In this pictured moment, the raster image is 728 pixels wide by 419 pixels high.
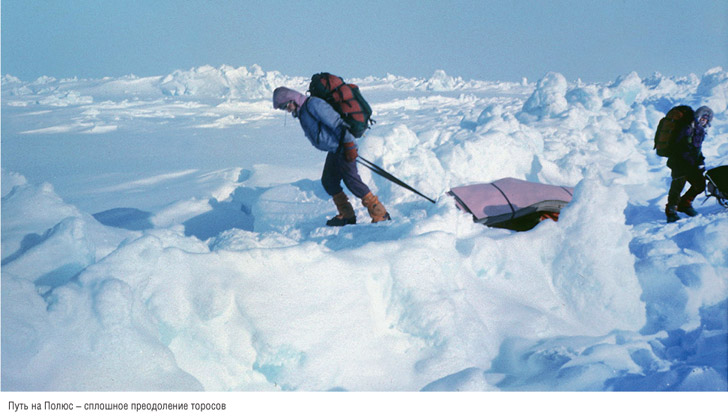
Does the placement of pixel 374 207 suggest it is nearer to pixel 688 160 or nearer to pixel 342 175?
pixel 342 175

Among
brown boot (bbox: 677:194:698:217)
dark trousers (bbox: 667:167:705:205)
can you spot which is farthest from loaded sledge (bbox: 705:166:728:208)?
brown boot (bbox: 677:194:698:217)

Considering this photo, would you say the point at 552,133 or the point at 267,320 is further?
the point at 552,133

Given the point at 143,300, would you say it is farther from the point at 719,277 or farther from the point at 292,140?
the point at 292,140

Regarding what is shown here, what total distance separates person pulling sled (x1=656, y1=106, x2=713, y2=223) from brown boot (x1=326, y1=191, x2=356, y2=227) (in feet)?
9.23

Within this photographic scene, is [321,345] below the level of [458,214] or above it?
below

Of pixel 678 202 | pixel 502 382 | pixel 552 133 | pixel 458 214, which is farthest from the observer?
pixel 552 133

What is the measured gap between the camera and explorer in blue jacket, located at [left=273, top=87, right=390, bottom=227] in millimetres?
2545

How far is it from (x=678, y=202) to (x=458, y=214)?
240 centimetres

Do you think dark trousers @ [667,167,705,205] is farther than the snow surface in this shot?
Yes

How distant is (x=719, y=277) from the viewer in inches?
86.5

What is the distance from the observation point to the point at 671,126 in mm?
3283

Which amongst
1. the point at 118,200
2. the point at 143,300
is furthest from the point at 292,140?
the point at 143,300

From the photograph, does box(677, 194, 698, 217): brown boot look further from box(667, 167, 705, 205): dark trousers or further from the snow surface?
the snow surface

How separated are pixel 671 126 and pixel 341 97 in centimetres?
286
